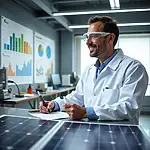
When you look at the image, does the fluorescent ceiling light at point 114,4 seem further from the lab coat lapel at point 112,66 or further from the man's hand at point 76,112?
the man's hand at point 76,112

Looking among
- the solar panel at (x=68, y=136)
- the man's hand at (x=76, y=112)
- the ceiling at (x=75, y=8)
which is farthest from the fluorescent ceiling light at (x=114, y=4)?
the solar panel at (x=68, y=136)

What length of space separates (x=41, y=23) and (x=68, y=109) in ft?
15.2

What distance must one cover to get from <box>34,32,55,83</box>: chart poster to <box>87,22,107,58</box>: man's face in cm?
361

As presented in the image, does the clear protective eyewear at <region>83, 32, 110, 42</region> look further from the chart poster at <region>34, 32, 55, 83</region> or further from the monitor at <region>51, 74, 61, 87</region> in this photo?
the monitor at <region>51, 74, 61, 87</region>

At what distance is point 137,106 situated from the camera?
1.22 m

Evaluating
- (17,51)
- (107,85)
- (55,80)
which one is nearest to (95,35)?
(107,85)

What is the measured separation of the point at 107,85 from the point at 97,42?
0.32 m

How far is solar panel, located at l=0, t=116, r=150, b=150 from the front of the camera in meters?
0.72

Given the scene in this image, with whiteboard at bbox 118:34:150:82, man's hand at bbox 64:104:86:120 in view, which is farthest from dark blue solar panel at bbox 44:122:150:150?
whiteboard at bbox 118:34:150:82

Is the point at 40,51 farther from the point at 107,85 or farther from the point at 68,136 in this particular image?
the point at 68,136

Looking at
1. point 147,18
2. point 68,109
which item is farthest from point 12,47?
point 147,18

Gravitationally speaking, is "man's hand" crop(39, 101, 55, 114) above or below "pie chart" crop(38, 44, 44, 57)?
below

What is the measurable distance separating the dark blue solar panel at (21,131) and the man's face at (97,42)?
0.66 meters

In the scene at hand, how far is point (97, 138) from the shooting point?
0.82m
